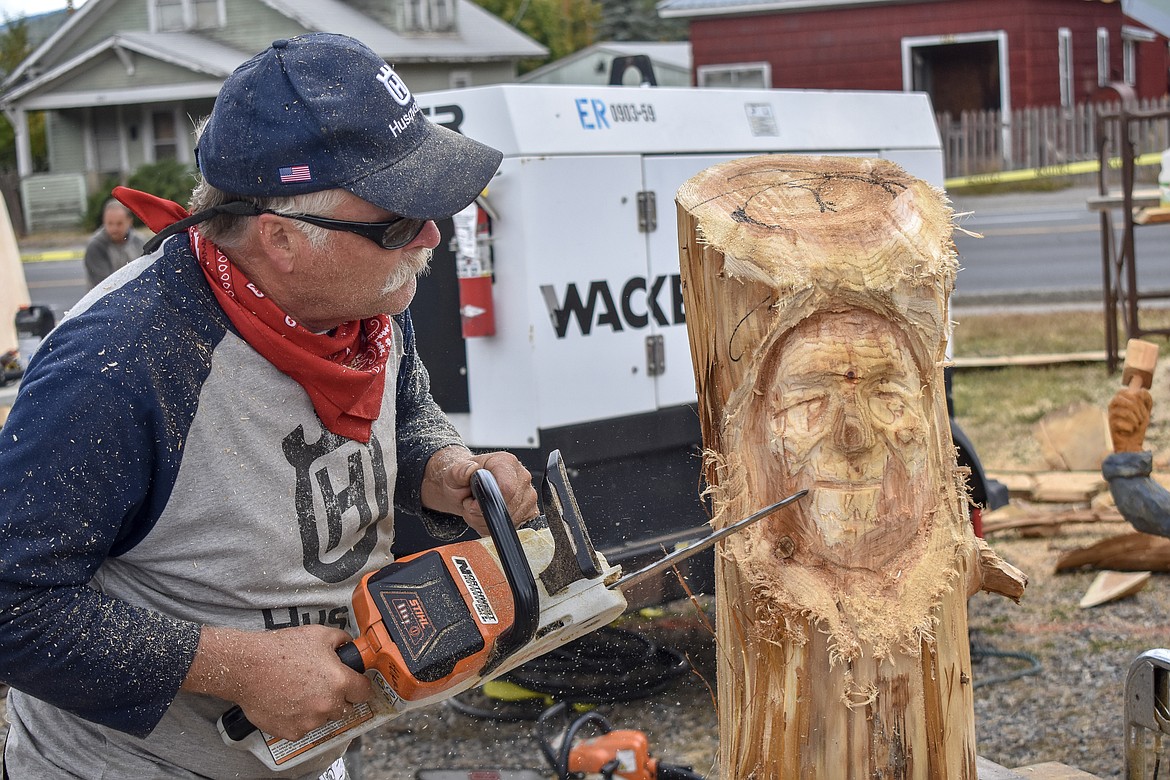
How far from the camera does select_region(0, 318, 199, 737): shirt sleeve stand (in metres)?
1.48

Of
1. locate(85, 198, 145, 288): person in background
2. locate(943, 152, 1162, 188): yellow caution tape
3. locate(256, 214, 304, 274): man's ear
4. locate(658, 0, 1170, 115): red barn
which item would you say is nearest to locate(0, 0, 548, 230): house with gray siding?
locate(658, 0, 1170, 115): red barn

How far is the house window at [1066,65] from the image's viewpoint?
22.5 m

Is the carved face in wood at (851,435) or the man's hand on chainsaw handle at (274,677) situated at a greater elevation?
the carved face in wood at (851,435)

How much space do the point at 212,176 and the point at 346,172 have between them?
213 mm

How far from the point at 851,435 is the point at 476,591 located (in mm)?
724

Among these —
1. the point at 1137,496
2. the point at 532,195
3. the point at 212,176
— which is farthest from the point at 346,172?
the point at 1137,496

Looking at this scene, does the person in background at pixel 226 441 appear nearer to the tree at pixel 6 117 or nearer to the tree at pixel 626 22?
the tree at pixel 6 117

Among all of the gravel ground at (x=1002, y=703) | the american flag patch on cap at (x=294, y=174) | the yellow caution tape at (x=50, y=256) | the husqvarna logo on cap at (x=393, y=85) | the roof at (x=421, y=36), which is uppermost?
the roof at (x=421, y=36)

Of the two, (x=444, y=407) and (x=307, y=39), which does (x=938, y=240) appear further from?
(x=444, y=407)

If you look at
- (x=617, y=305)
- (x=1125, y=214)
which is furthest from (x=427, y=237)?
(x=1125, y=214)

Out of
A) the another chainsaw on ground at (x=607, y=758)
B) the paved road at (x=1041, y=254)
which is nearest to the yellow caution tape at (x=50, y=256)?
the paved road at (x=1041, y=254)

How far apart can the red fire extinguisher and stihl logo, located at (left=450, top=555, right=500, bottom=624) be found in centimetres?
187

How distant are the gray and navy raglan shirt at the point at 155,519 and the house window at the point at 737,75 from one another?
2156 centimetres

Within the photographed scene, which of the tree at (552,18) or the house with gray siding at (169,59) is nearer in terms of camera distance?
the house with gray siding at (169,59)
